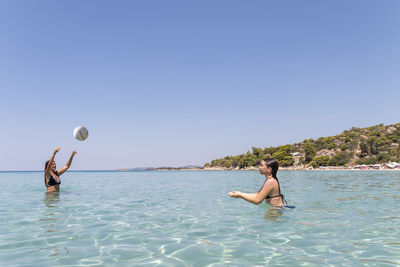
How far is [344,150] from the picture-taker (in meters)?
105

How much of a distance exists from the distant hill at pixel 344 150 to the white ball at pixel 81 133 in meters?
94.7

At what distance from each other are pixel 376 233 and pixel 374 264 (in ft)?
7.30

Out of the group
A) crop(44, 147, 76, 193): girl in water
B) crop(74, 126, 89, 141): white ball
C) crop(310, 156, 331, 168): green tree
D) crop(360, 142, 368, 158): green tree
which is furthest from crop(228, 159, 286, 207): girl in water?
crop(360, 142, 368, 158): green tree

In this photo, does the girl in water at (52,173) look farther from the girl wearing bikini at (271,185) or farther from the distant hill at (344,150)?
the distant hill at (344,150)

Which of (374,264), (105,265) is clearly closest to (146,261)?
(105,265)

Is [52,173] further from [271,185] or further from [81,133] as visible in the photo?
[271,185]

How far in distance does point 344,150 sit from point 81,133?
111m

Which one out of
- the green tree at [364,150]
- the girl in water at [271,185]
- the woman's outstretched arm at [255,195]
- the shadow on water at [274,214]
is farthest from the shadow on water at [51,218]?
the green tree at [364,150]

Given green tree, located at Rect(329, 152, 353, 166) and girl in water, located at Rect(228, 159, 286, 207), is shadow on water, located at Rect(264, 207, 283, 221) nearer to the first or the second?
girl in water, located at Rect(228, 159, 286, 207)

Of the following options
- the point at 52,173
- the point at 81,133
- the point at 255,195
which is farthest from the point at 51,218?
the point at 81,133

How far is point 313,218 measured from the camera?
25.5 ft

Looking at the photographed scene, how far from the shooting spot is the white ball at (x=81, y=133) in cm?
1385

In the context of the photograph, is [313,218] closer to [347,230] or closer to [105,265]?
[347,230]

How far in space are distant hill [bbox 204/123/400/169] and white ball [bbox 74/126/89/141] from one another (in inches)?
3726
